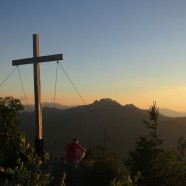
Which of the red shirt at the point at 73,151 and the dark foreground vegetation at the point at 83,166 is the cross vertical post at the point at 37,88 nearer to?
the dark foreground vegetation at the point at 83,166

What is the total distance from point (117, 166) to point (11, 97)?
6641 millimetres

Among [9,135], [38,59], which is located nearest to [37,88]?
[38,59]

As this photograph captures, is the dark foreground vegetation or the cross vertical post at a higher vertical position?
the cross vertical post

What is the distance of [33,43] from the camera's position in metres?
16.8

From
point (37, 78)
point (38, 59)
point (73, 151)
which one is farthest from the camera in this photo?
point (73, 151)

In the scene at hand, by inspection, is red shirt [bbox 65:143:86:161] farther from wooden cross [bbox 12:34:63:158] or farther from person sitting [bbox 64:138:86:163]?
wooden cross [bbox 12:34:63:158]

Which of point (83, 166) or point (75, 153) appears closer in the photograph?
point (83, 166)

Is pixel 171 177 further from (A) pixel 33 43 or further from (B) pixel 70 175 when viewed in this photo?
(A) pixel 33 43

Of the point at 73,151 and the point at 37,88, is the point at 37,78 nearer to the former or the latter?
the point at 37,88

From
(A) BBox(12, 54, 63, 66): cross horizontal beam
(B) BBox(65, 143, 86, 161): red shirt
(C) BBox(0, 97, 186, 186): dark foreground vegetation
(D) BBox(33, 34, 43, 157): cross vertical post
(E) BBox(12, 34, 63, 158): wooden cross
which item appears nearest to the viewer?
(C) BBox(0, 97, 186, 186): dark foreground vegetation

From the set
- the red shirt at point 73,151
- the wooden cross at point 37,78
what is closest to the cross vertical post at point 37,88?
the wooden cross at point 37,78

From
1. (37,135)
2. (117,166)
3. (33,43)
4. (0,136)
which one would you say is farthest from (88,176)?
(33,43)

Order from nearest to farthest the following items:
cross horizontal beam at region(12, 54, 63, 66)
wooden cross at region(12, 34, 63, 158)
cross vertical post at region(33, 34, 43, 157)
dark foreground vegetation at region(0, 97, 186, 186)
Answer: dark foreground vegetation at region(0, 97, 186, 186), cross horizontal beam at region(12, 54, 63, 66), wooden cross at region(12, 34, 63, 158), cross vertical post at region(33, 34, 43, 157)

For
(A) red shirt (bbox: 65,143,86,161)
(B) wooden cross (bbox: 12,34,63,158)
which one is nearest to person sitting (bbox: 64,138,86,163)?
(A) red shirt (bbox: 65,143,86,161)
